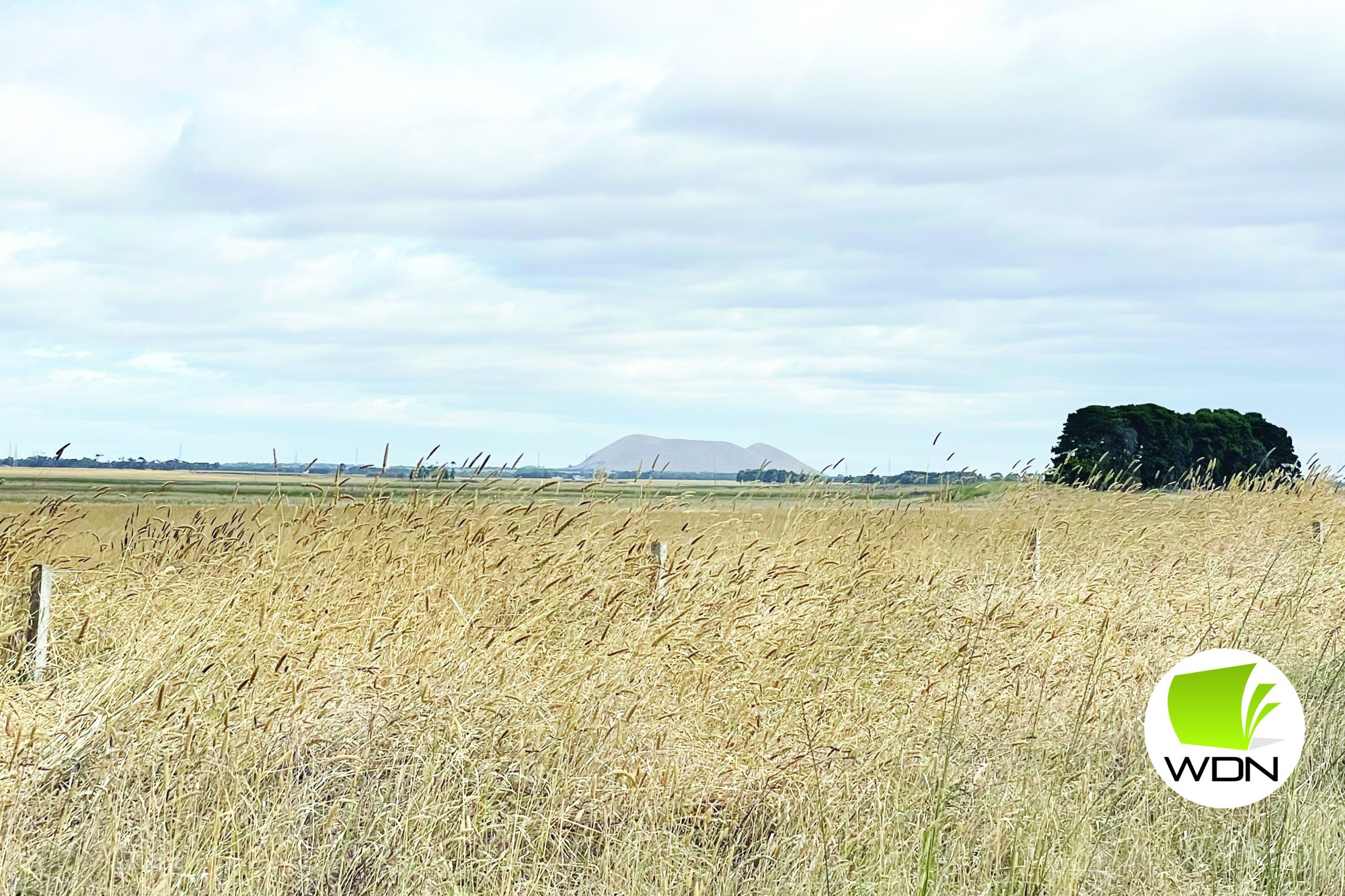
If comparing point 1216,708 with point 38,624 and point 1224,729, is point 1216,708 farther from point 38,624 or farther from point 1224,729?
point 38,624

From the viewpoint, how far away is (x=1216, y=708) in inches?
198

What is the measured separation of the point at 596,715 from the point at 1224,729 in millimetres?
2678

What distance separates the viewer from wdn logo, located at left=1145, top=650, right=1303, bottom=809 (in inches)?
174

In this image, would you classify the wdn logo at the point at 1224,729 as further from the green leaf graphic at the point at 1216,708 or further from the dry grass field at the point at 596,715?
the dry grass field at the point at 596,715

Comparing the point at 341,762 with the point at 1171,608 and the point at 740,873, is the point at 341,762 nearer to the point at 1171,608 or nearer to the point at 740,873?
the point at 740,873

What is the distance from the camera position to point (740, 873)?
385cm

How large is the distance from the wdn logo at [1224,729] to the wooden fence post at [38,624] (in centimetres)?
590

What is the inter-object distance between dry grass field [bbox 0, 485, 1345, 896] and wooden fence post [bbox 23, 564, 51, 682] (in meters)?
0.17

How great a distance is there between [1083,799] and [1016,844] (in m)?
0.62

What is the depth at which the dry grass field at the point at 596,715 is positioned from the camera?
3844 mm

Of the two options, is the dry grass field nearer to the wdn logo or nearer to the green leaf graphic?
the wdn logo

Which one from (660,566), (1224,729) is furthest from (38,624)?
(1224,729)

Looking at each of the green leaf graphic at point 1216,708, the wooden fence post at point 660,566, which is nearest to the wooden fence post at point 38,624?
the wooden fence post at point 660,566

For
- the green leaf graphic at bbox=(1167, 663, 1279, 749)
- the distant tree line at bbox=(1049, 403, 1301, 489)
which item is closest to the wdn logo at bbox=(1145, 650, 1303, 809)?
the green leaf graphic at bbox=(1167, 663, 1279, 749)
